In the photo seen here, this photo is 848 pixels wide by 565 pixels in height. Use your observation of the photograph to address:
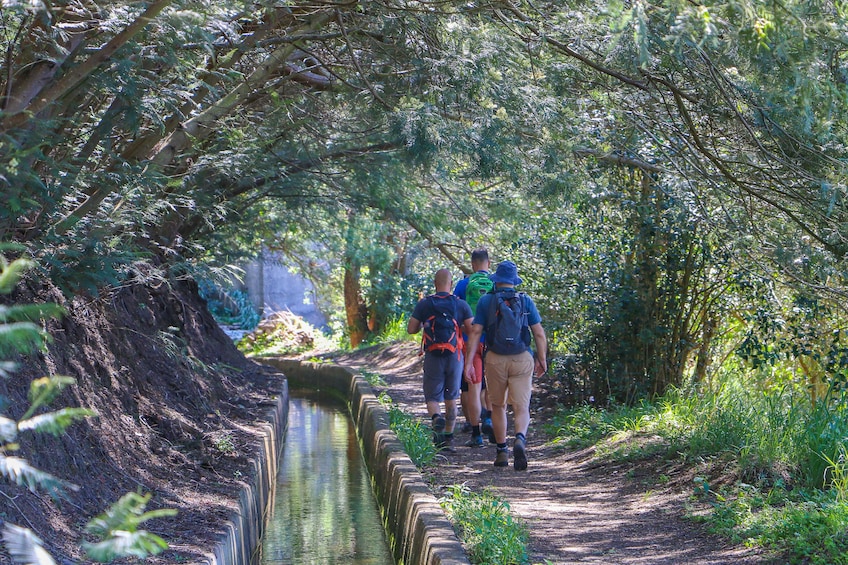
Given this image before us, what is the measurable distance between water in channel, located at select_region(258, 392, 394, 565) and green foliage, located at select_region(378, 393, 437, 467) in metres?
0.77

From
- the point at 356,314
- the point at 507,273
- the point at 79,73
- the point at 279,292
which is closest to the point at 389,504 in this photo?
the point at 507,273

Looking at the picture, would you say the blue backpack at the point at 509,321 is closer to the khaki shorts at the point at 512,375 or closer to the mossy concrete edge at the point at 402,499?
the khaki shorts at the point at 512,375

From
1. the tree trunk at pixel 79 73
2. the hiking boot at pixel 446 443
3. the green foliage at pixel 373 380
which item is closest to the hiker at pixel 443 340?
the hiking boot at pixel 446 443

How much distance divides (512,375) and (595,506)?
4.85 ft

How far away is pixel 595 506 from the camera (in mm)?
8188

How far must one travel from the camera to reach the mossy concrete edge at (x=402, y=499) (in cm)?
618

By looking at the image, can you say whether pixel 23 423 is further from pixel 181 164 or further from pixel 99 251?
pixel 181 164

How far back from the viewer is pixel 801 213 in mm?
7617

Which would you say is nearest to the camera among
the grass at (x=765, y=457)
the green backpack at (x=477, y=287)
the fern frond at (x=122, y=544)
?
the fern frond at (x=122, y=544)

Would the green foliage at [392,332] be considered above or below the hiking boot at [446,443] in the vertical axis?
above

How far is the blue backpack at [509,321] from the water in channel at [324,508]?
214 cm

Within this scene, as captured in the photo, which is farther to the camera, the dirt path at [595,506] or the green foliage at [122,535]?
the dirt path at [595,506]

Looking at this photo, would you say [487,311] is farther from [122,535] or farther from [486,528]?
[122,535]

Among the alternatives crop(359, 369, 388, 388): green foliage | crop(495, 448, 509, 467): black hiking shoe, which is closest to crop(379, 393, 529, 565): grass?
crop(495, 448, 509, 467): black hiking shoe
